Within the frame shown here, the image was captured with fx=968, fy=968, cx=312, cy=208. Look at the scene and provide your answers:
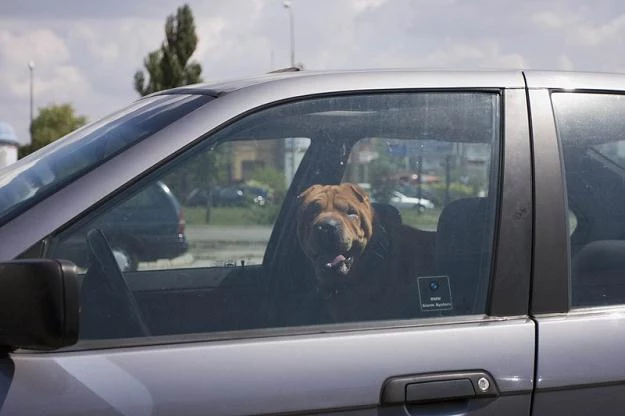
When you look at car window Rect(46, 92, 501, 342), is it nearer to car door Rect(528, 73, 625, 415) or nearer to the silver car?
the silver car

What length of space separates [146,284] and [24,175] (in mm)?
470

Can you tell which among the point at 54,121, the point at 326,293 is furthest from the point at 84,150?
the point at 54,121

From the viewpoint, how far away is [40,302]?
2.04 meters

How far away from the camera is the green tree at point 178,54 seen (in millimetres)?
27062

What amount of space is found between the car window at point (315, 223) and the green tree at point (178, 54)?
24638 mm

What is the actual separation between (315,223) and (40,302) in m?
0.88

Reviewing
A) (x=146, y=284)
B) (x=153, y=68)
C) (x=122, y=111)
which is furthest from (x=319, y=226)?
(x=153, y=68)

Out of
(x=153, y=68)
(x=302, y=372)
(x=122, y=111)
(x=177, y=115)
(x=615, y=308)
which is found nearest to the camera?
(x=302, y=372)

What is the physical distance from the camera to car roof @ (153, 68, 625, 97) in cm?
267

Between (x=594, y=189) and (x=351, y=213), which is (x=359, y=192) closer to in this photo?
(x=351, y=213)

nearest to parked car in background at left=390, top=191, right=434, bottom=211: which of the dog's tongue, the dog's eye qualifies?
the dog's eye

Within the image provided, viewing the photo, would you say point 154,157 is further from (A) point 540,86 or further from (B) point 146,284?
(A) point 540,86

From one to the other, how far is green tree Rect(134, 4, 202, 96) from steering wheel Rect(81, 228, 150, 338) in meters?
25.0

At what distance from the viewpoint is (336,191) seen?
2754mm
